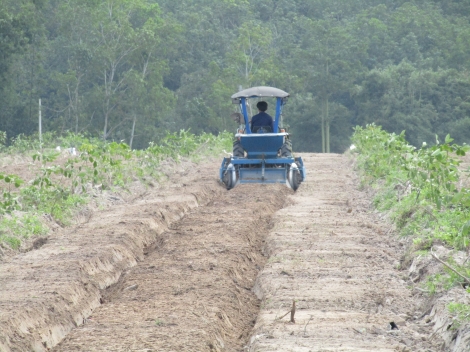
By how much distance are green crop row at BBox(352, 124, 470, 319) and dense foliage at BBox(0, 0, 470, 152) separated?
24.5 metres

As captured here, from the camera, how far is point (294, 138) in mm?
54531

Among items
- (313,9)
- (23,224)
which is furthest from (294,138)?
(23,224)

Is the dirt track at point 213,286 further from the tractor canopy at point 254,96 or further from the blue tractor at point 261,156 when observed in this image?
the tractor canopy at point 254,96

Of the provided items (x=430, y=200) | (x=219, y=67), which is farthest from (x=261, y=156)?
(x=219, y=67)

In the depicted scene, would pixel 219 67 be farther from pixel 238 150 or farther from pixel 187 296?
pixel 187 296

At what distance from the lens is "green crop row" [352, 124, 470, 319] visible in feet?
26.2

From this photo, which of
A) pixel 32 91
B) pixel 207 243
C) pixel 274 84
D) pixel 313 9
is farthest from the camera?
pixel 313 9

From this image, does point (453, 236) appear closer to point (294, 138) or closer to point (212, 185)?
point (212, 185)

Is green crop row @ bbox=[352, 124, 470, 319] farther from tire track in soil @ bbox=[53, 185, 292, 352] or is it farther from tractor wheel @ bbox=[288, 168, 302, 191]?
tire track in soil @ bbox=[53, 185, 292, 352]

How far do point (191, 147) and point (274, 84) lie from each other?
26930 mm

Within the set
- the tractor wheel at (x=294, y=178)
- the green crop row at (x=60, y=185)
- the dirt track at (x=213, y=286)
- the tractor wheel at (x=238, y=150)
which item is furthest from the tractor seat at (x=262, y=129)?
the dirt track at (x=213, y=286)

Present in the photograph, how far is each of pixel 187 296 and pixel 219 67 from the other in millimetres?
46640

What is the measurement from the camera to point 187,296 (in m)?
8.17

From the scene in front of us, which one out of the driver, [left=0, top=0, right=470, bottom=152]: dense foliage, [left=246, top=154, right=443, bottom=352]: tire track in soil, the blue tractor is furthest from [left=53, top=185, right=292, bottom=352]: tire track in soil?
[left=0, top=0, right=470, bottom=152]: dense foliage
